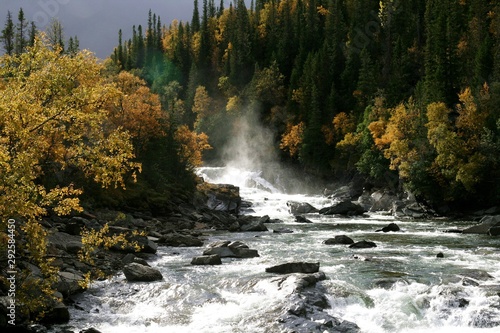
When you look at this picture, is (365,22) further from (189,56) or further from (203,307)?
(203,307)

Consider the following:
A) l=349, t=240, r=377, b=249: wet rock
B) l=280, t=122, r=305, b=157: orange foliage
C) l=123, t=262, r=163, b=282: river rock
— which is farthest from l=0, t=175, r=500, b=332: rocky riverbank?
l=280, t=122, r=305, b=157: orange foliage

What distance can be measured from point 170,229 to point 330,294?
22.7 metres

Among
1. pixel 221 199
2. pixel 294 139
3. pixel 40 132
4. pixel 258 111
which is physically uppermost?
pixel 258 111

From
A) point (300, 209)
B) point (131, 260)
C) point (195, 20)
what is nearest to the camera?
point (131, 260)

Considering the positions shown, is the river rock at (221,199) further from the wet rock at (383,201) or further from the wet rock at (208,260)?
the wet rock at (208,260)

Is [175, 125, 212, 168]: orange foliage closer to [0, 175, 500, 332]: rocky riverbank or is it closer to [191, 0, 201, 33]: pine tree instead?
[0, 175, 500, 332]: rocky riverbank

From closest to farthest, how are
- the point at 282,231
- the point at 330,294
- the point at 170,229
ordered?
the point at 330,294 → the point at 170,229 → the point at 282,231

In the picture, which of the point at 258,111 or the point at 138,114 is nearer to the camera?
the point at 138,114

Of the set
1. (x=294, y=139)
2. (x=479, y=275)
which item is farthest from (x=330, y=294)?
(x=294, y=139)

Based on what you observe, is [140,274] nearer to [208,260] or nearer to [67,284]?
[67,284]

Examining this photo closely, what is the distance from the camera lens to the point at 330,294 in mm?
18531

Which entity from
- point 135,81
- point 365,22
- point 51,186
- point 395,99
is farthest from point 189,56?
point 51,186

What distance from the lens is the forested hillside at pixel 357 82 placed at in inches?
2211

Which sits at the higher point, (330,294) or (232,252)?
(232,252)
